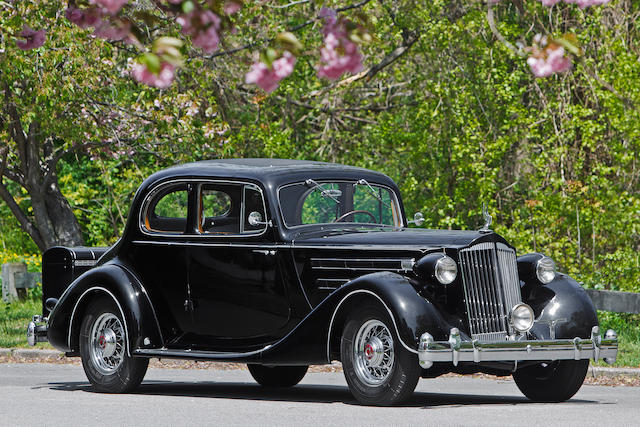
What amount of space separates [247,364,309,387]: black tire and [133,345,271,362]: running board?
129cm

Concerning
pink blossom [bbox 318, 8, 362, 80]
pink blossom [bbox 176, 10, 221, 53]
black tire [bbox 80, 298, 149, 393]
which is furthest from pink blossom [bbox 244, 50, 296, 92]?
black tire [bbox 80, 298, 149, 393]

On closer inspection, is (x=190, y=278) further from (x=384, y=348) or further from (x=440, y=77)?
(x=440, y=77)

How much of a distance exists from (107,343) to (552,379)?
3.93 metres

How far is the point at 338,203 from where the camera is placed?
35.6ft

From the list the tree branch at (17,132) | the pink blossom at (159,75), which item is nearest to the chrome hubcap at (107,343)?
the pink blossom at (159,75)

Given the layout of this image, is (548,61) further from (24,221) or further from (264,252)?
(24,221)

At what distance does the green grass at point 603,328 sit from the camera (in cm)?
1366

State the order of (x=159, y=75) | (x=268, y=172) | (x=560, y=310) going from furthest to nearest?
1. (x=268, y=172)
2. (x=560, y=310)
3. (x=159, y=75)

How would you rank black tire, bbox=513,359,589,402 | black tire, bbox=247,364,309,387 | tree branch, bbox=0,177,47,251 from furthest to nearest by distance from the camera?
tree branch, bbox=0,177,47,251 < black tire, bbox=247,364,309,387 < black tire, bbox=513,359,589,402

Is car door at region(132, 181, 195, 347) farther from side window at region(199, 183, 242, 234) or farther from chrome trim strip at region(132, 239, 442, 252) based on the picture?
side window at region(199, 183, 242, 234)

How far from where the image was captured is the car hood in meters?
9.55

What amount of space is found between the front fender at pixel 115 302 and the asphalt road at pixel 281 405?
0.48 meters

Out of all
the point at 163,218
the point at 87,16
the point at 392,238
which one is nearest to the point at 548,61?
the point at 87,16

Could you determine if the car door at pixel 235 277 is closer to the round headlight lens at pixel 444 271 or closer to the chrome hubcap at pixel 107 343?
the chrome hubcap at pixel 107 343
